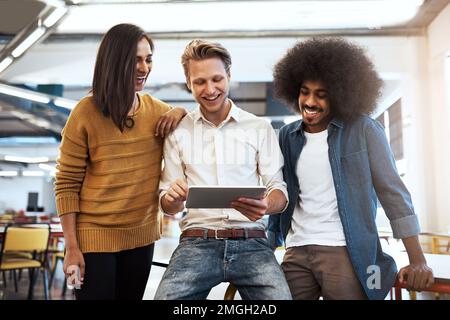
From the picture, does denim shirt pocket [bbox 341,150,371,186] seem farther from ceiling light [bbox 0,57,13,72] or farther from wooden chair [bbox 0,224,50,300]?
ceiling light [bbox 0,57,13,72]

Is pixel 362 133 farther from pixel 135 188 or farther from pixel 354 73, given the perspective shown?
pixel 135 188

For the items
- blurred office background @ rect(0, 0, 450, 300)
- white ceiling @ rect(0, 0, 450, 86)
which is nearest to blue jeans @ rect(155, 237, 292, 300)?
blurred office background @ rect(0, 0, 450, 300)

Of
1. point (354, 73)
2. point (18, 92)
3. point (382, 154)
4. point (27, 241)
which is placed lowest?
point (27, 241)

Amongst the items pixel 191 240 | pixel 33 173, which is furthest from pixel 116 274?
pixel 33 173

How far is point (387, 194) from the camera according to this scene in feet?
3.95

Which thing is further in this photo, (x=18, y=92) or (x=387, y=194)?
(x=18, y=92)

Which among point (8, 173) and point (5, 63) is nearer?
point (5, 63)

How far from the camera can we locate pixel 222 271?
1.13 meters

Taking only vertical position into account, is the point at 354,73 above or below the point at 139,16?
below

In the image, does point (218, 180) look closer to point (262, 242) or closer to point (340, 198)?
point (262, 242)

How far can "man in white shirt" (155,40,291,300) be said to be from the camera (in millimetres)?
1104

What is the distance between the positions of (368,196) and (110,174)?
2.30 ft
